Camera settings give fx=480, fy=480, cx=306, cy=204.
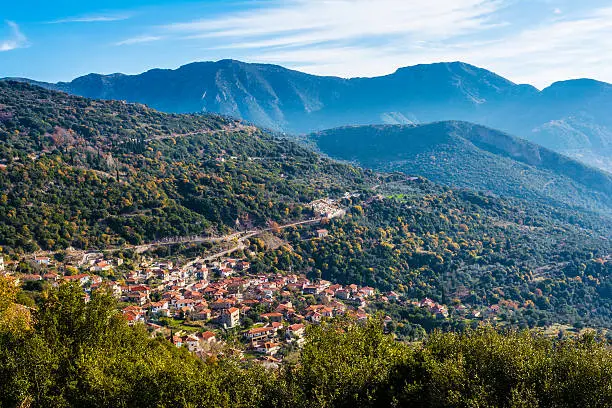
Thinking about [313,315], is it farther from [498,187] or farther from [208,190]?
[498,187]

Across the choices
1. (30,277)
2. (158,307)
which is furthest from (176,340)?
(30,277)

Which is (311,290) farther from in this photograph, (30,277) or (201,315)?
(30,277)

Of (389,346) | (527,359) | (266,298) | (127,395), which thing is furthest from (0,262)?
(527,359)

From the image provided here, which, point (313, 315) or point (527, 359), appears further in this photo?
point (313, 315)

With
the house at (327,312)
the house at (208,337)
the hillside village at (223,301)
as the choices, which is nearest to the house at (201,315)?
the hillside village at (223,301)

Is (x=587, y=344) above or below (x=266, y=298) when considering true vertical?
above
